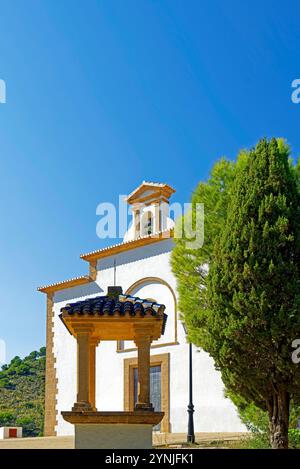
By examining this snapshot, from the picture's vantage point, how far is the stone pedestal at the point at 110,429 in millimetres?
10594

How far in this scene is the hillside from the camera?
146 ft

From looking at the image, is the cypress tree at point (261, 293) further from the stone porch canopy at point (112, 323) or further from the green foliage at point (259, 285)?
the stone porch canopy at point (112, 323)

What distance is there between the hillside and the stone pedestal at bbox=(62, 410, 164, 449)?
3149 centimetres

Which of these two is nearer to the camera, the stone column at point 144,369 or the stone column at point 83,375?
the stone column at point 83,375

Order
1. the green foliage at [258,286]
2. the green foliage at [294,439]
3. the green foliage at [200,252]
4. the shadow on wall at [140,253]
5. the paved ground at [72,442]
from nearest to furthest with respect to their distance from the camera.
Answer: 1. the green foliage at [258,286]
2. the green foliage at [294,439]
3. the green foliage at [200,252]
4. the paved ground at [72,442]
5. the shadow on wall at [140,253]

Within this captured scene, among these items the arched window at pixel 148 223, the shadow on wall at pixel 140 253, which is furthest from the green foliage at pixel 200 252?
the arched window at pixel 148 223

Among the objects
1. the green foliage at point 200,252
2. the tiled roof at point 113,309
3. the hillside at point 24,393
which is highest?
the green foliage at point 200,252

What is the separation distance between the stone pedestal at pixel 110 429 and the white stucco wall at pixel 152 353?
13.5 metres

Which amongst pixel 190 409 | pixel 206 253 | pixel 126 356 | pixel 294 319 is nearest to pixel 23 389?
pixel 126 356

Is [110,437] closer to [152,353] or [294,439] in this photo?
[294,439]

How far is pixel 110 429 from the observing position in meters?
10.6

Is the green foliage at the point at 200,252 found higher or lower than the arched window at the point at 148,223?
lower

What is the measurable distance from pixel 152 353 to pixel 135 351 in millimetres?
872
